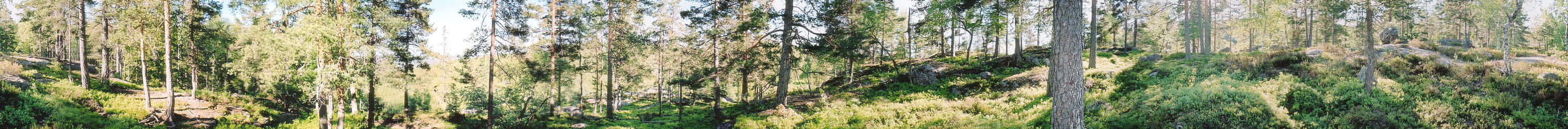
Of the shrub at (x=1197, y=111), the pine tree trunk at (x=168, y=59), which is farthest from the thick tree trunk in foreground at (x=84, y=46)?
the shrub at (x=1197, y=111)

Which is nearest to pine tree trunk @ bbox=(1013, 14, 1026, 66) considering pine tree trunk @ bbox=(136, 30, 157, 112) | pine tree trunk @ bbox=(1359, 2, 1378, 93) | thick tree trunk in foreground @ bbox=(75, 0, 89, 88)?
pine tree trunk @ bbox=(1359, 2, 1378, 93)

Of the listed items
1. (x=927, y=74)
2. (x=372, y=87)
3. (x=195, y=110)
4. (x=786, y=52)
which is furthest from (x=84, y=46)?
(x=927, y=74)

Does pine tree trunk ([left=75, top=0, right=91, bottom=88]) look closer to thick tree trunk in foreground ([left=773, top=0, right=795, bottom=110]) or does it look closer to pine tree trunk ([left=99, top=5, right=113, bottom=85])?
pine tree trunk ([left=99, top=5, right=113, bottom=85])

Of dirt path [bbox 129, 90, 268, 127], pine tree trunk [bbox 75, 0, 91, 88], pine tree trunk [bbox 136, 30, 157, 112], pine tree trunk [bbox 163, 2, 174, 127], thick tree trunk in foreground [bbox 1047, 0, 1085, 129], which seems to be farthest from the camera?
pine tree trunk [bbox 75, 0, 91, 88]

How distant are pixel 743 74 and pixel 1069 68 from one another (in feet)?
37.6

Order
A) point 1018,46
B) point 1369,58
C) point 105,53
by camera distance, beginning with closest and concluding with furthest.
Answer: point 1369,58 → point 105,53 → point 1018,46

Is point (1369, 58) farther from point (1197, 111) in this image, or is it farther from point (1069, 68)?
point (1069, 68)

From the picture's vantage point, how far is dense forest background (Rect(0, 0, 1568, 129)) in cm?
1038

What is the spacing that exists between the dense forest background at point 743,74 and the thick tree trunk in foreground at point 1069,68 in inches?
1.0

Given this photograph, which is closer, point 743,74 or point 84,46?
point 743,74

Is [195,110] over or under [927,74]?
under

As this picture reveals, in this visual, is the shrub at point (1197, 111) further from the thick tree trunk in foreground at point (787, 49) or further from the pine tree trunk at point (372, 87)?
the pine tree trunk at point (372, 87)

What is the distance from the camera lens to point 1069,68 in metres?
7.85

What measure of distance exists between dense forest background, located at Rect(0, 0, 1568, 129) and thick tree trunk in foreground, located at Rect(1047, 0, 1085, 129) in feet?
0.08
